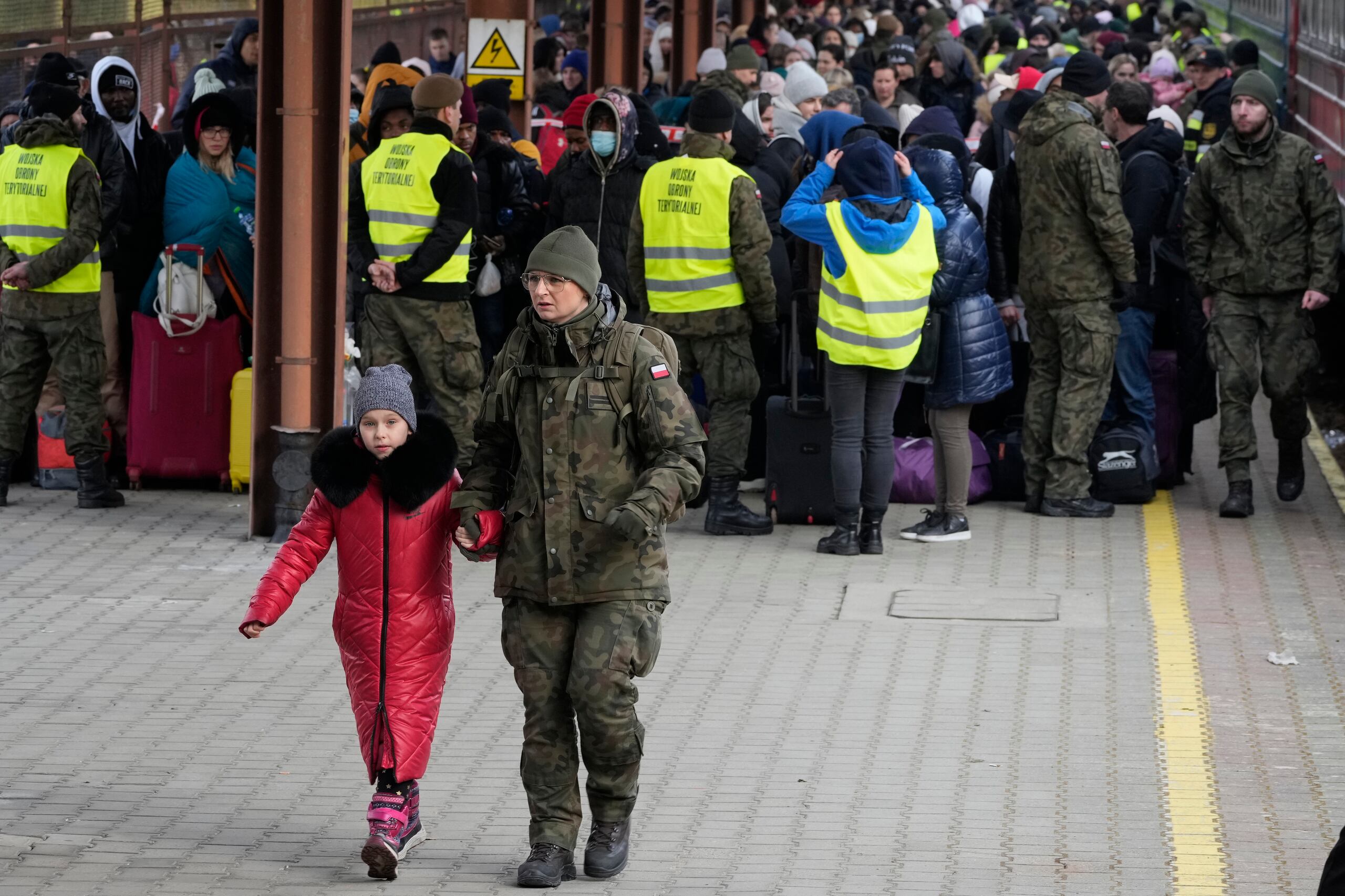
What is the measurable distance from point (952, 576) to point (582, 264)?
4.07 meters

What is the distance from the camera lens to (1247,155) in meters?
9.88

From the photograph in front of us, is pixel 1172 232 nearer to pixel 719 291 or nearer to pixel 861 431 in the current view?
pixel 861 431

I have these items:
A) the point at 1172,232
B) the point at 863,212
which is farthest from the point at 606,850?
the point at 1172,232

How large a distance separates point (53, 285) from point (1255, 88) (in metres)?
5.82

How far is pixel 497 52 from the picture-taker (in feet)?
48.6

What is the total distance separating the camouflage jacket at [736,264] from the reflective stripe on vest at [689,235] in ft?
0.10

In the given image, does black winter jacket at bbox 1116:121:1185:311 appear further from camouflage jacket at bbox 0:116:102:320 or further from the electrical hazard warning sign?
the electrical hazard warning sign

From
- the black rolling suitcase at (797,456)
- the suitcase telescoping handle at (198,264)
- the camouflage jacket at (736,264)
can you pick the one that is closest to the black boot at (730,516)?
the black rolling suitcase at (797,456)

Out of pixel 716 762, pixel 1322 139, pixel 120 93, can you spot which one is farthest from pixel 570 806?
pixel 1322 139

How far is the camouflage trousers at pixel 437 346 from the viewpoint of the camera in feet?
32.7

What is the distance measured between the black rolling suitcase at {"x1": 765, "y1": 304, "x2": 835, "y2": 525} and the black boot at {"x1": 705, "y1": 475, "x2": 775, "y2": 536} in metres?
0.19

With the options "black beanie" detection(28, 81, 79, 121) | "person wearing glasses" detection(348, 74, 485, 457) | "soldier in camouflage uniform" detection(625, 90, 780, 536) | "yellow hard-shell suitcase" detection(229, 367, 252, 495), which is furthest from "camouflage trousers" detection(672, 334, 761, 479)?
"black beanie" detection(28, 81, 79, 121)

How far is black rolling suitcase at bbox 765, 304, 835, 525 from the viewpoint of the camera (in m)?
9.81

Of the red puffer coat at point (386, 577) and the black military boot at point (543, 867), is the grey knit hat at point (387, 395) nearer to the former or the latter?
the red puffer coat at point (386, 577)
